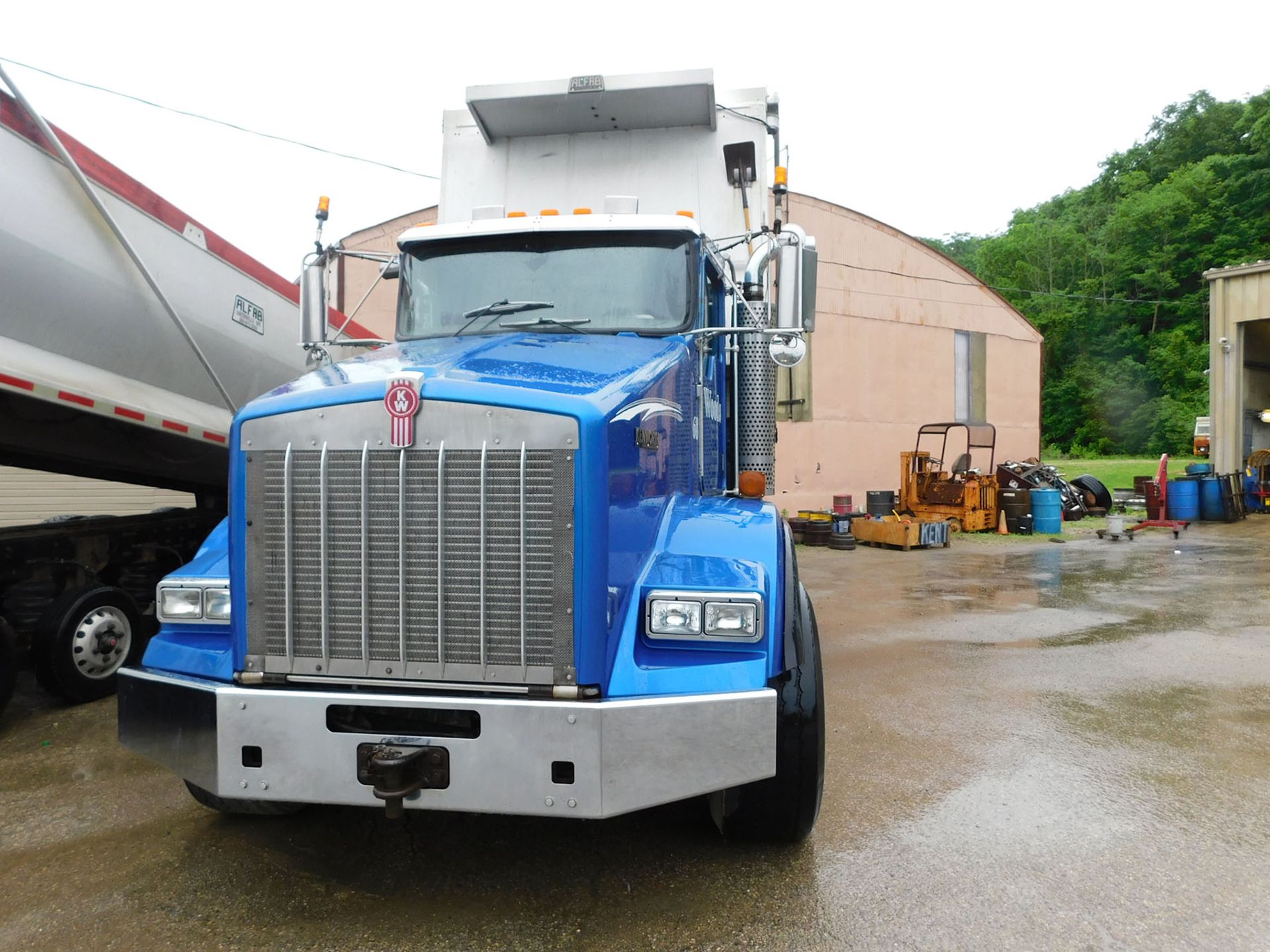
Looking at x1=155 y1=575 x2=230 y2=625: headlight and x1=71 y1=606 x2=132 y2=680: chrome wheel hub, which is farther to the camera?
x1=71 y1=606 x2=132 y2=680: chrome wheel hub

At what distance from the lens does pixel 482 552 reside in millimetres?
2672

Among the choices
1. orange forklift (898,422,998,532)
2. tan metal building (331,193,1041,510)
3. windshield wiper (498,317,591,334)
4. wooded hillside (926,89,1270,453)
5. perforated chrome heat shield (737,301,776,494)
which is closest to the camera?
windshield wiper (498,317,591,334)

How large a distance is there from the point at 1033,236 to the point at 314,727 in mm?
74961

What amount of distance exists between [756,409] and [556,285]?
1.67 m

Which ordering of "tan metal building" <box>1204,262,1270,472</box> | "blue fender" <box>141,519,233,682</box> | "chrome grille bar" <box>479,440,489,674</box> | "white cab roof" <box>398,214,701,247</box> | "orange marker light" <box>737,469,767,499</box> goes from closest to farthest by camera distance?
"chrome grille bar" <box>479,440,489,674</box> → "blue fender" <box>141,519,233,682</box> → "white cab roof" <box>398,214,701,247</box> → "orange marker light" <box>737,469,767,499</box> → "tan metal building" <box>1204,262,1270,472</box>

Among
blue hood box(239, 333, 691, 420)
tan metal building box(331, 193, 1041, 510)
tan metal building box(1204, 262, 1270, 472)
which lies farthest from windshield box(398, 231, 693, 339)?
tan metal building box(1204, 262, 1270, 472)

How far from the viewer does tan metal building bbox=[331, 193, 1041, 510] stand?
16.2 metres

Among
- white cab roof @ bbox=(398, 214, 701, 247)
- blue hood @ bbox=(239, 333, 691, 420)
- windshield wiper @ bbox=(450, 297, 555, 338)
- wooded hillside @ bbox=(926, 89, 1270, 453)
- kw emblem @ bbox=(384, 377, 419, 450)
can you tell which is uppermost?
wooded hillside @ bbox=(926, 89, 1270, 453)

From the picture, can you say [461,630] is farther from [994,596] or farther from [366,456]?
[994,596]

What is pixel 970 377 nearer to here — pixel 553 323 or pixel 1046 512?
pixel 1046 512

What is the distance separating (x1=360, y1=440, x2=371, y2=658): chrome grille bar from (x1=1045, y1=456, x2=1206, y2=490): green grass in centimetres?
2854

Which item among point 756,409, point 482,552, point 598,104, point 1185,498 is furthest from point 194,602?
point 1185,498

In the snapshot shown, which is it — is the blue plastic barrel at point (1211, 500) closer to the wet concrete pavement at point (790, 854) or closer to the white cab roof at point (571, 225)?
the wet concrete pavement at point (790, 854)

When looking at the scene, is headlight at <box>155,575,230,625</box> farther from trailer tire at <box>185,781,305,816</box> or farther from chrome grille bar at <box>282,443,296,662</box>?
trailer tire at <box>185,781,305,816</box>
